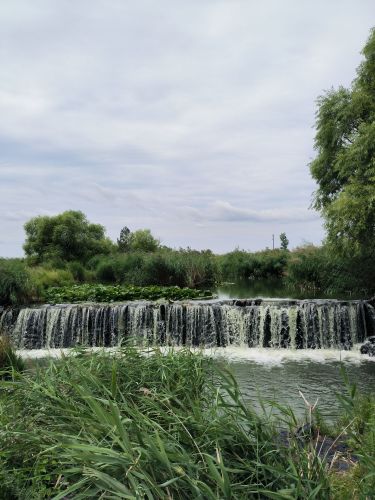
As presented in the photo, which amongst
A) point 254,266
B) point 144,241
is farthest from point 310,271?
point 144,241

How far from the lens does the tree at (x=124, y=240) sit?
46.5 metres

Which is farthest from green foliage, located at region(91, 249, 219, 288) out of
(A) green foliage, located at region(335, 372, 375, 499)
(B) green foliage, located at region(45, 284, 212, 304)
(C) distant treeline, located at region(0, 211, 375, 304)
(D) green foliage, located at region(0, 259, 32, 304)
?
(A) green foliage, located at region(335, 372, 375, 499)

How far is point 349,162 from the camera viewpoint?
18.9 m

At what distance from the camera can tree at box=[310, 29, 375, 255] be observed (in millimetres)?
17625

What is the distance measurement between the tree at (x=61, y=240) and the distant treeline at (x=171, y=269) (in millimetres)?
81

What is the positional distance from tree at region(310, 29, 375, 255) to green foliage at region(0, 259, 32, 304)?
36.4 ft

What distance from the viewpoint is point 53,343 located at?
14.0 meters

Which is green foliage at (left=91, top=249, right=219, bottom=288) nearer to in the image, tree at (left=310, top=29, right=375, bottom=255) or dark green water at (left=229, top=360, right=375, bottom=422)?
tree at (left=310, top=29, right=375, bottom=255)

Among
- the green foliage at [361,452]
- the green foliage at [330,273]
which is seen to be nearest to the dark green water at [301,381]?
the green foliage at [361,452]

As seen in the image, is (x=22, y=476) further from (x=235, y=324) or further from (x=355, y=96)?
(x=355, y=96)

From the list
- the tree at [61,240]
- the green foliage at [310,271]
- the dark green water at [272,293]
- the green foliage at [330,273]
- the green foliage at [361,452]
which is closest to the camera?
the green foliage at [361,452]

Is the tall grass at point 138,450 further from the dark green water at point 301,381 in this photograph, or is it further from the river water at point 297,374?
the dark green water at point 301,381

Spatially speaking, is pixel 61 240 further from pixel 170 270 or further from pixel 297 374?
pixel 297 374

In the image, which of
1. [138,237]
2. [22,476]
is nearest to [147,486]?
[22,476]
